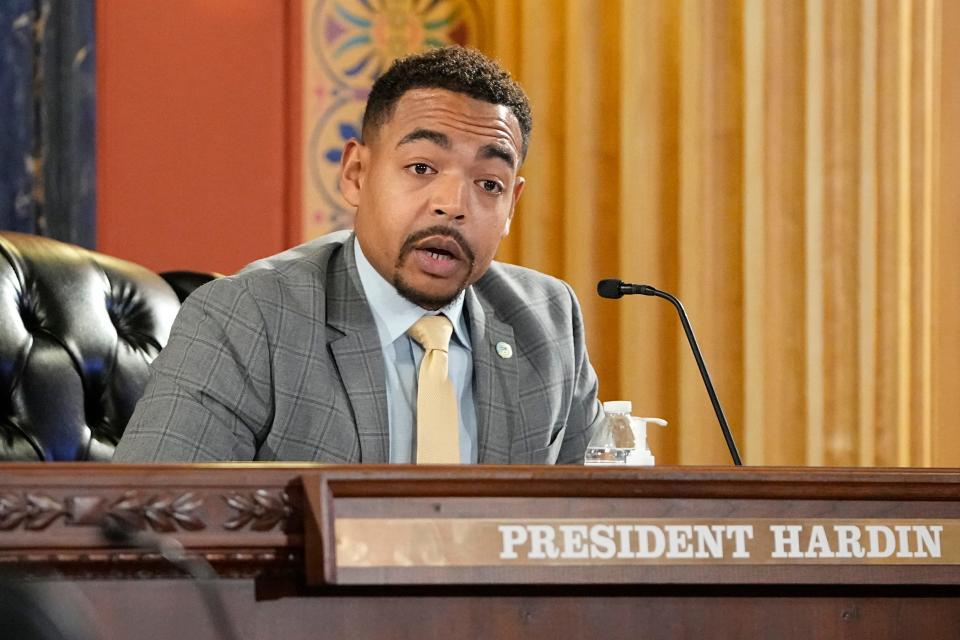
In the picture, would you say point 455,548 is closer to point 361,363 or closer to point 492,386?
point 361,363

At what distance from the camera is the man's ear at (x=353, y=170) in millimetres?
1852

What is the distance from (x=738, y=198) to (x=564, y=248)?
47 cm

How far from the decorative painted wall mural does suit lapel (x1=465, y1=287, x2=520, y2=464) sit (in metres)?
1.31

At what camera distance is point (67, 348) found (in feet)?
5.94

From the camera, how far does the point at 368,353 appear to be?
1606mm

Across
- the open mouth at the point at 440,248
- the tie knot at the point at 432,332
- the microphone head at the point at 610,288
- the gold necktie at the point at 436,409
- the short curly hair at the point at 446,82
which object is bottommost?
the gold necktie at the point at 436,409

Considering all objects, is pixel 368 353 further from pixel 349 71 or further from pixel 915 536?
pixel 349 71

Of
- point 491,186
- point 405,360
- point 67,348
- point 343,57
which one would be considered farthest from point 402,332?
point 343,57

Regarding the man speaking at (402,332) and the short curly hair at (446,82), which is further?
the short curly hair at (446,82)

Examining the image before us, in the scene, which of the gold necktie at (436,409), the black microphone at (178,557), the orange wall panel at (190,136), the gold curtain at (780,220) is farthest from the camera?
the orange wall panel at (190,136)

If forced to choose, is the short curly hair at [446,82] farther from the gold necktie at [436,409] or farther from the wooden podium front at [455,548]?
the wooden podium front at [455,548]

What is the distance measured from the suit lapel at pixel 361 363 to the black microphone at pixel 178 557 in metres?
0.70

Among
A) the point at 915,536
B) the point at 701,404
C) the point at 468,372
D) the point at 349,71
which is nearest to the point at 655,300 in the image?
the point at 701,404

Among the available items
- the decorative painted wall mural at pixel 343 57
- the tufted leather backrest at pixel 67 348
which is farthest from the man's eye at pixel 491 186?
the decorative painted wall mural at pixel 343 57
